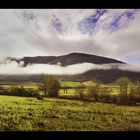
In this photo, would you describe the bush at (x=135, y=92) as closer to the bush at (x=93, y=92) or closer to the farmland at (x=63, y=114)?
the farmland at (x=63, y=114)

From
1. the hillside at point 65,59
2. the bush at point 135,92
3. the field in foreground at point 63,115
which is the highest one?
the hillside at point 65,59

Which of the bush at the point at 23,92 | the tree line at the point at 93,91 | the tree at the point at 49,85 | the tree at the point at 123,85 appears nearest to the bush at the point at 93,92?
the tree line at the point at 93,91

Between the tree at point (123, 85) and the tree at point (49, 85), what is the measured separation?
0.70m

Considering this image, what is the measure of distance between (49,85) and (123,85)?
2.80 feet

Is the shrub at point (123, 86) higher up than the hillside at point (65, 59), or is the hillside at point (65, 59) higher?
the hillside at point (65, 59)

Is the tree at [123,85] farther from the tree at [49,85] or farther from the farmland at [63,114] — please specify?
the tree at [49,85]

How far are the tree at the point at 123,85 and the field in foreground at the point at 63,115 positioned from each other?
5.9 inches

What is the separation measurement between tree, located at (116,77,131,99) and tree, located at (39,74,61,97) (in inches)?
27.7

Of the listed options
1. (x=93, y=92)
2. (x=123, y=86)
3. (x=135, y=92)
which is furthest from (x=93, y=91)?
(x=135, y=92)

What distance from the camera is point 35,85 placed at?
4922 millimetres

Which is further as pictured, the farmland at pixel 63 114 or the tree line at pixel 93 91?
the tree line at pixel 93 91

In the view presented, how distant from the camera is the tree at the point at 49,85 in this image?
4.90 m
